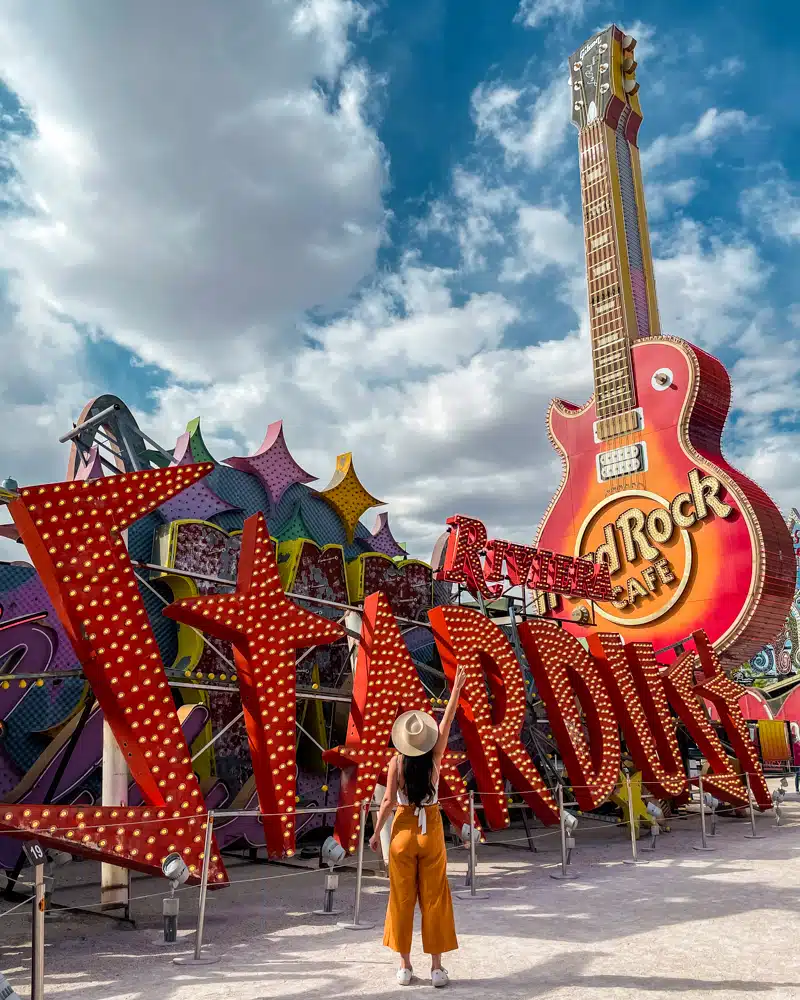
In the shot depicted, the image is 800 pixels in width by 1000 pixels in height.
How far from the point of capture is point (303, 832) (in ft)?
44.0

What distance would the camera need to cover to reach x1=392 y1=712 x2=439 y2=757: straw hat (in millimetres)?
5746

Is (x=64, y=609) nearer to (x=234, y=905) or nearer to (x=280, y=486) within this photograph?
(x=234, y=905)

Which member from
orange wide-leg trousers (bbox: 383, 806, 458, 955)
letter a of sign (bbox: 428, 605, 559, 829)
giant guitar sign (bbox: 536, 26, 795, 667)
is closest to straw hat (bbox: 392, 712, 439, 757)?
orange wide-leg trousers (bbox: 383, 806, 458, 955)

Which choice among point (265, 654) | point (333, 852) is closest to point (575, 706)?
point (333, 852)

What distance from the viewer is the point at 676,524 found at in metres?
19.9

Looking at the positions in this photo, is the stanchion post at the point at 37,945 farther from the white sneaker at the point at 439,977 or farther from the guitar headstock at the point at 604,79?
the guitar headstock at the point at 604,79

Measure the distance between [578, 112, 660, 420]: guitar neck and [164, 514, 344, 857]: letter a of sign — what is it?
48.1 ft

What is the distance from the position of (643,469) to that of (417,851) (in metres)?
16.6

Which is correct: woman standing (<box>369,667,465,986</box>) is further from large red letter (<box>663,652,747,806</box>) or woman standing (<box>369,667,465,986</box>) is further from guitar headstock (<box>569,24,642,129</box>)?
guitar headstock (<box>569,24,642,129</box>)

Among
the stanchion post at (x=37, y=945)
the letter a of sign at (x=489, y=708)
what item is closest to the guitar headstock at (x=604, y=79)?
the letter a of sign at (x=489, y=708)

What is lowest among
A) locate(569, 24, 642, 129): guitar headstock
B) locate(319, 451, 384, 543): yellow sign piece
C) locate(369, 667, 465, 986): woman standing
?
locate(369, 667, 465, 986): woman standing

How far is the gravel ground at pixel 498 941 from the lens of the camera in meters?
5.59

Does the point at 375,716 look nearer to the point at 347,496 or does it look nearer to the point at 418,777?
the point at 418,777

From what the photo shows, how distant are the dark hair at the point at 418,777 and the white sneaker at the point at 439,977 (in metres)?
1.06
